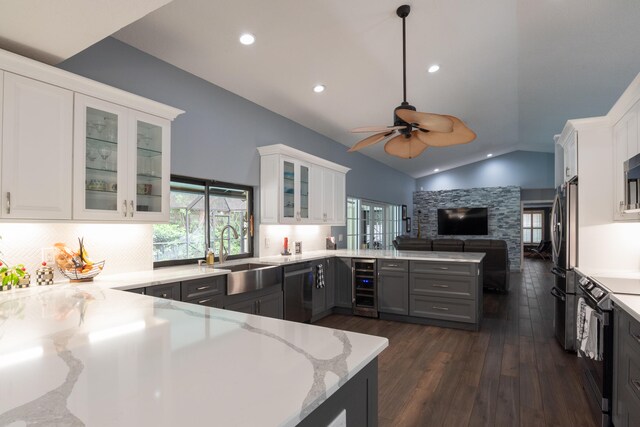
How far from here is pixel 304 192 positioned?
464cm

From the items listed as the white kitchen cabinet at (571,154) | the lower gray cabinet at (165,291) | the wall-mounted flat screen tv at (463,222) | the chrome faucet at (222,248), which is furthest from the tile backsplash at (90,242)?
the wall-mounted flat screen tv at (463,222)

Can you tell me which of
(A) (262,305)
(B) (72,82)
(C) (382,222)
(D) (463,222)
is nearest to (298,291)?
(A) (262,305)

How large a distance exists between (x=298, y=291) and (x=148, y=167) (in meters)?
2.05

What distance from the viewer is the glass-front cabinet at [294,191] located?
169 inches

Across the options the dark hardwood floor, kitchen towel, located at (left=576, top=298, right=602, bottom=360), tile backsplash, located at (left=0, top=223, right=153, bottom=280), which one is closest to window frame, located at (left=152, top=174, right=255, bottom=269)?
tile backsplash, located at (left=0, top=223, right=153, bottom=280)

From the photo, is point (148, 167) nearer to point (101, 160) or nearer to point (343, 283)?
point (101, 160)

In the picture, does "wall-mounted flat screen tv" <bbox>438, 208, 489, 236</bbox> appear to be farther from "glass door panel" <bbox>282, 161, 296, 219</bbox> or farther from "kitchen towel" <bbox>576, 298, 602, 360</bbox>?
"kitchen towel" <bbox>576, 298, 602, 360</bbox>

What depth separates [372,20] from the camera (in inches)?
119

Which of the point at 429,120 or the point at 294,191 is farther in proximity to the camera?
the point at 294,191

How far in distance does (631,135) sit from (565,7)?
4.40ft

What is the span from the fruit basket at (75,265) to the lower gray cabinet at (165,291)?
1.37 feet

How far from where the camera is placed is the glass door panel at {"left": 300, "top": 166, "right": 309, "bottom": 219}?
458 centimetres

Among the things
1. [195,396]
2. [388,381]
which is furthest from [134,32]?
[388,381]

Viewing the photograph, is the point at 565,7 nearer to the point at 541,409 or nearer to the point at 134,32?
the point at 541,409
